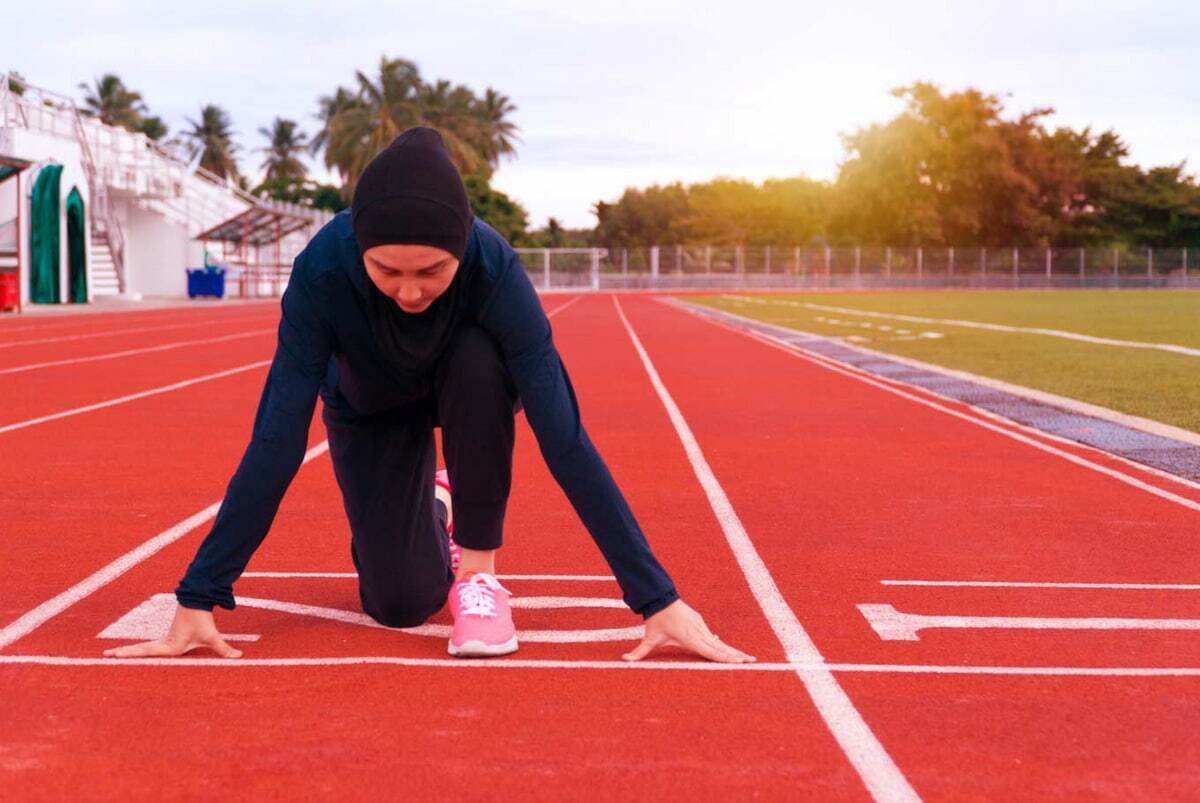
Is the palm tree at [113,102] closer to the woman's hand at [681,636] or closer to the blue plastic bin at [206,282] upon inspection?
the blue plastic bin at [206,282]

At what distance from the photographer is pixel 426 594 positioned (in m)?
4.53

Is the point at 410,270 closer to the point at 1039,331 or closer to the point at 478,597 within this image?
the point at 478,597

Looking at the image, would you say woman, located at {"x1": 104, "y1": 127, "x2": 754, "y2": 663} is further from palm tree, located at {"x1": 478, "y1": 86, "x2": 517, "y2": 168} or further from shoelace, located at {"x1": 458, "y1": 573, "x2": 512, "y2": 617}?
palm tree, located at {"x1": 478, "y1": 86, "x2": 517, "y2": 168}

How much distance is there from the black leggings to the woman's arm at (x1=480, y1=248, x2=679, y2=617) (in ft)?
0.48

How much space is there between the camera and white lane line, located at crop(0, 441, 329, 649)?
4.49m

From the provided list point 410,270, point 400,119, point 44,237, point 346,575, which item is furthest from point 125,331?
point 400,119

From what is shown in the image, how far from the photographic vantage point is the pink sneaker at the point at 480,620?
413 cm

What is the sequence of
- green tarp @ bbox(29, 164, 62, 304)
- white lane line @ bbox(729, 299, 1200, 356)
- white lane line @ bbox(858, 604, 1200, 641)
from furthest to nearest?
green tarp @ bbox(29, 164, 62, 304) < white lane line @ bbox(729, 299, 1200, 356) < white lane line @ bbox(858, 604, 1200, 641)

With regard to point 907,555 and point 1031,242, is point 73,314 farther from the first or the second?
point 1031,242

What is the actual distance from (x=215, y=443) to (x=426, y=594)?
528 cm

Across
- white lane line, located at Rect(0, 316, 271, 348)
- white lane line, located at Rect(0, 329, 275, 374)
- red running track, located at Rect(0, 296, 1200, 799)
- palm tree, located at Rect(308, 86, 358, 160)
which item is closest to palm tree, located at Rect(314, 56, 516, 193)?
palm tree, located at Rect(308, 86, 358, 160)

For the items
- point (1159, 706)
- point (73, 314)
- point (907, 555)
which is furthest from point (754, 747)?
point (73, 314)

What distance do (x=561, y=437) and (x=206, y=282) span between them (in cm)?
4728

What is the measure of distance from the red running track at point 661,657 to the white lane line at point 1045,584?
9 cm
